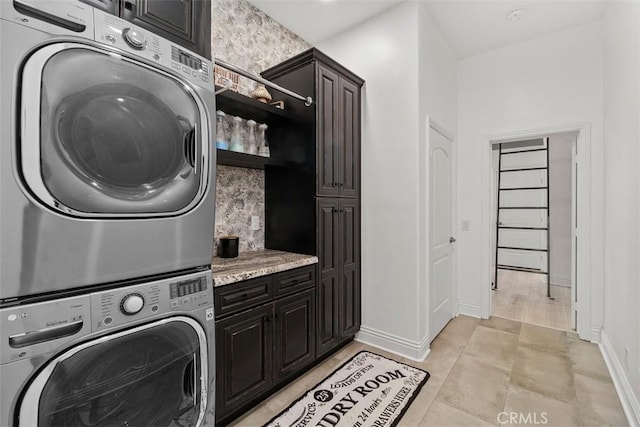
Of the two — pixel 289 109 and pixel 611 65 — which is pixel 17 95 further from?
pixel 611 65

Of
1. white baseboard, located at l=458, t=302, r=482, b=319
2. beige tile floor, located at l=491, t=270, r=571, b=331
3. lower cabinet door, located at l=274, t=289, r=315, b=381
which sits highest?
lower cabinet door, located at l=274, t=289, r=315, b=381

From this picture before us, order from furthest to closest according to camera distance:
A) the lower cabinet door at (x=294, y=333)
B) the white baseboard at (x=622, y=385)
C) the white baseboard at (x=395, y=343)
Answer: the white baseboard at (x=395, y=343)
the lower cabinet door at (x=294, y=333)
the white baseboard at (x=622, y=385)

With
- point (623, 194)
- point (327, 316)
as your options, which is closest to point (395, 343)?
point (327, 316)

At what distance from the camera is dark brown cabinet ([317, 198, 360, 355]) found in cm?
228

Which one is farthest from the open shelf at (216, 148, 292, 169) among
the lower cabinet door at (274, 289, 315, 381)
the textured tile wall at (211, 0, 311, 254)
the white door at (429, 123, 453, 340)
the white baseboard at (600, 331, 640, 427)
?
the white baseboard at (600, 331, 640, 427)

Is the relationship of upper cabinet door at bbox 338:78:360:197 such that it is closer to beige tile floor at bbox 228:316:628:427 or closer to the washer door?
beige tile floor at bbox 228:316:628:427

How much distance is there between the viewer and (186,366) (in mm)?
1258

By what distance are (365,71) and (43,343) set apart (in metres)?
2.87

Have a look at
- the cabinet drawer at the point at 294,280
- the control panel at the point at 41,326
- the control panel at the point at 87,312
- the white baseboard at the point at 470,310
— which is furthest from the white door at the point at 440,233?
the control panel at the point at 41,326

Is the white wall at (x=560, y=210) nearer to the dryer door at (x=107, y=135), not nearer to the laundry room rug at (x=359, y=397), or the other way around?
the laundry room rug at (x=359, y=397)

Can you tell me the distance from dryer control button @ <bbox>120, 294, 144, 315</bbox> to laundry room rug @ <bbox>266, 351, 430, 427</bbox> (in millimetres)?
1151

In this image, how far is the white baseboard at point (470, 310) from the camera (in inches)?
131

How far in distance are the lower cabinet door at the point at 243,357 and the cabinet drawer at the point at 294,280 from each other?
14 cm

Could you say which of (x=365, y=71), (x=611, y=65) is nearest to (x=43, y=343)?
(x=365, y=71)
